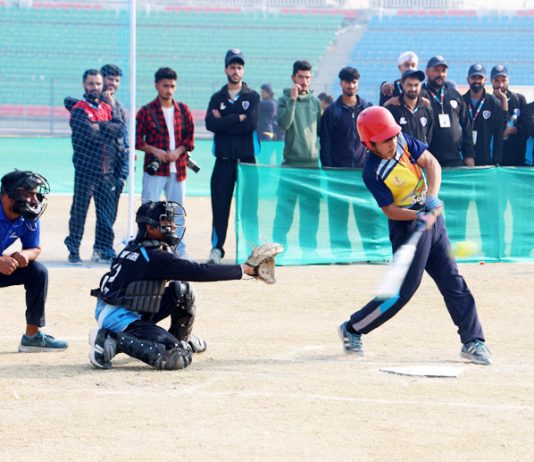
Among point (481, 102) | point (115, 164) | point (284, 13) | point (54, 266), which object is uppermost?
point (284, 13)

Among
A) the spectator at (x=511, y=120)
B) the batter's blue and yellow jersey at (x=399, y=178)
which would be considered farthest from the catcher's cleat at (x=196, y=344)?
the spectator at (x=511, y=120)

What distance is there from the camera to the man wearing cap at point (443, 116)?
13.0m

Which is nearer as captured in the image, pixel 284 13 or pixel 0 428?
pixel 0 428

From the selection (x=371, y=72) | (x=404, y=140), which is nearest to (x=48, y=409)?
(x=404, y=140)

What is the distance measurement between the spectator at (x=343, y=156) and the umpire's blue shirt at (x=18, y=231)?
17.2 feet

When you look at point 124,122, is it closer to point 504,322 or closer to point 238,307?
point 238,307

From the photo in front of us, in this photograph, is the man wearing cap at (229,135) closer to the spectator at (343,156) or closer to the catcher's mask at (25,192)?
the spectator at (343,156)

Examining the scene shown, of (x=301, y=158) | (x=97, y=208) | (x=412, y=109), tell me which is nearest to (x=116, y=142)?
(x=97, y=208)

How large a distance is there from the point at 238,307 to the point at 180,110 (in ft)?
11.8

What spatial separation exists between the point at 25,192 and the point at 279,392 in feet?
8.09

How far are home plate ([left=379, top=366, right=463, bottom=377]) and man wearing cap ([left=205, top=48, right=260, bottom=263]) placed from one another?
5.62 metres

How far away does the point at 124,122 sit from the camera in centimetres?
1366

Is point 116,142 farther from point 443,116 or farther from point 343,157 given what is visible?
point 443,116

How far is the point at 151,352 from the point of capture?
25.1 ft
